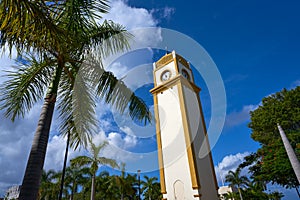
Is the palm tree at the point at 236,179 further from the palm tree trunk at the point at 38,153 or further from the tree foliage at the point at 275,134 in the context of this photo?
the palm tree trunk at the point at 38,153

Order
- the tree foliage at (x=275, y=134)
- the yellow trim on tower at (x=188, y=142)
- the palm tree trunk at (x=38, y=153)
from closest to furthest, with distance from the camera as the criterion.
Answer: the palm tree trunk at (x=38, y=153) → the yellow trim on tower at (x=188, y=142) → the tree foliage at (x=275, y=134)

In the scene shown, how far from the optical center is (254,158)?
2322cm

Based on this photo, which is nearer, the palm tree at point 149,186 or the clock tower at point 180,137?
the clock tower at point 180,137

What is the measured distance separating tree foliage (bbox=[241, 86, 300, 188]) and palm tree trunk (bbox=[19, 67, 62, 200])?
1719 centimetres

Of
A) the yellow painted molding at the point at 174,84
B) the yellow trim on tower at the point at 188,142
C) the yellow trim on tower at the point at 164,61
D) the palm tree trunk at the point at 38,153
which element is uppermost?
the yellow trim on tower at the point at 164,61

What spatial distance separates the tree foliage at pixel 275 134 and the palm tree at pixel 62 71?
A: 1615cm

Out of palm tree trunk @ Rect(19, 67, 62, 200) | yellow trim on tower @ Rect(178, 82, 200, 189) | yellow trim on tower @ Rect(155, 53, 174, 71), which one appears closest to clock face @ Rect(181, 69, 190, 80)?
yellow trim on tower @ Rect(155, 53, 174, 71)

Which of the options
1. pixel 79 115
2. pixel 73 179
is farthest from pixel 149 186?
pixel 79 115

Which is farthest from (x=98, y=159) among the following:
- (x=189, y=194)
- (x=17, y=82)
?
(x=17, y=82)

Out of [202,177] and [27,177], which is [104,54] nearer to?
[27,177]

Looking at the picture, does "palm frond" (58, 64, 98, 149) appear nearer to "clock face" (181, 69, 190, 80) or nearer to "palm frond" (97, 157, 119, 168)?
"palm frond" (97, 157, 119, 168)

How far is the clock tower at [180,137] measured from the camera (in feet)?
53.1

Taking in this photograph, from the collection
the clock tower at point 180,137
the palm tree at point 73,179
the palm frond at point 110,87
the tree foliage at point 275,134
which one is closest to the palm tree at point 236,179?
Answer: the tree foliage at point 275,134

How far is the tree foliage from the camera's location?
16797mm
